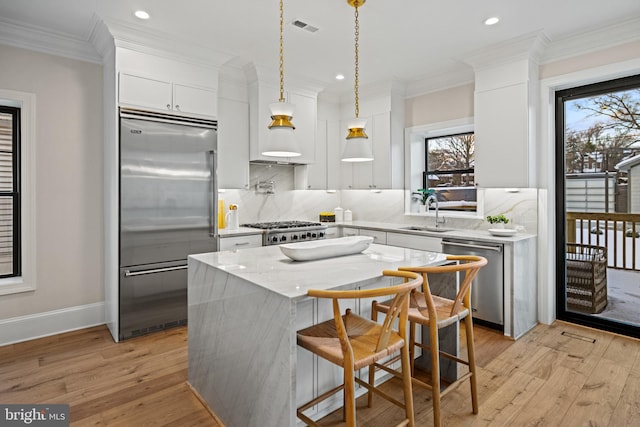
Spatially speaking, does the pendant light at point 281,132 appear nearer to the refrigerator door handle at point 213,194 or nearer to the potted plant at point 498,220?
the refrigerator door handle at point 213,194

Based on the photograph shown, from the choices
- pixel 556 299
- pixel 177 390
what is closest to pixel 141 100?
pixel 177 390

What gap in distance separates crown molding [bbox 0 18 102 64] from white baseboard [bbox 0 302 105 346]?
2455 millimetres

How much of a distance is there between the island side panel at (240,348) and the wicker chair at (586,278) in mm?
3467

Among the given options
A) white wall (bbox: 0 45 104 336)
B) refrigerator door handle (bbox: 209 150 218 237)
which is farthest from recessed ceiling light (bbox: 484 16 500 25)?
white wall (bbox: 0 45 104 336)

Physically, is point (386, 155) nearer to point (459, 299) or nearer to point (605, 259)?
point (605, 259)

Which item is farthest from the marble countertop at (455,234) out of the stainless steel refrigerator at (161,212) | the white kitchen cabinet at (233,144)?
the white kitchen cabinet at (233,144)

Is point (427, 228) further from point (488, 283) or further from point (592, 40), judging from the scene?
point (592, 40)

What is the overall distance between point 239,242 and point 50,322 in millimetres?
1905

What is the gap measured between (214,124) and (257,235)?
1.29m

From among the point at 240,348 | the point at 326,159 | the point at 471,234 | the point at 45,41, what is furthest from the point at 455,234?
the point at 45,41

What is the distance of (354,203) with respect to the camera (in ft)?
18.8

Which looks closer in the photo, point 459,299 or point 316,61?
point 459,299

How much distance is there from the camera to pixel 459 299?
2.15 m

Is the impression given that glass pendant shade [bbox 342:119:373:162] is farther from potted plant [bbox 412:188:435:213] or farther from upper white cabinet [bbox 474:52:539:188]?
potted plant [bbox 412:188:435:213]
